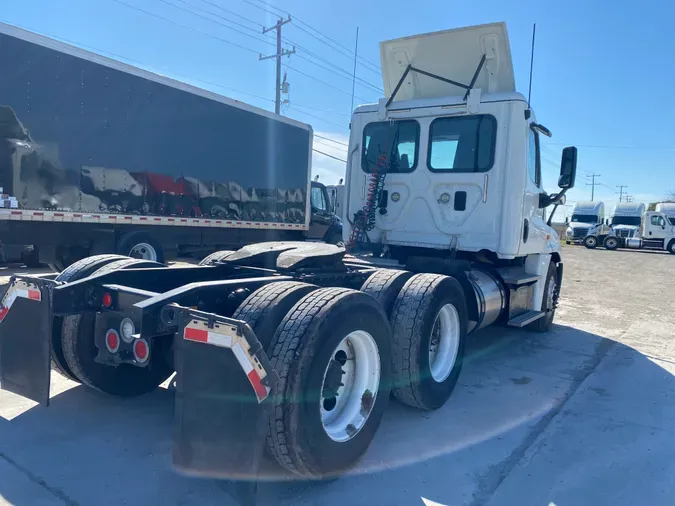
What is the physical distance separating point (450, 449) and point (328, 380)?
1151mm

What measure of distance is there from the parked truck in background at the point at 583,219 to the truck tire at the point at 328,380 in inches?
1398

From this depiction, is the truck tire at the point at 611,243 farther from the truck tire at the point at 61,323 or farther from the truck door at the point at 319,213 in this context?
the truck tire at the point at 61,323

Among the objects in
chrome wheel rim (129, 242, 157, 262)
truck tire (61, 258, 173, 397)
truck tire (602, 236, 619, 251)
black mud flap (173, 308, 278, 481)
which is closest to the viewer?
black mud flap (173, 308, 278, 481)

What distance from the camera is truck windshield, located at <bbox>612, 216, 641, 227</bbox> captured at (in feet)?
118

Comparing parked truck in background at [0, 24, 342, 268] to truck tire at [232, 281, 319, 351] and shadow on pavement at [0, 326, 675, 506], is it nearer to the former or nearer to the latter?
shadow on pavement at [0, 326, 675, 506]

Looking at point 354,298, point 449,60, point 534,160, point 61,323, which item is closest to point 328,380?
point 354,298

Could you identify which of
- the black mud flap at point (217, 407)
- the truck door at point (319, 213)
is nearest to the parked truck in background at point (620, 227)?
the truck door at point (319, 213)

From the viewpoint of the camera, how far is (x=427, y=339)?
13.0 ft

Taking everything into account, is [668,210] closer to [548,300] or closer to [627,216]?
[627,216]

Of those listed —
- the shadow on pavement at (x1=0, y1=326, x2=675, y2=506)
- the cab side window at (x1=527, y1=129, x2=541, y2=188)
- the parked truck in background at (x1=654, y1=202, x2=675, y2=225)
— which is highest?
the parked truck in background at (x1=654, y1=202, x2=675, y2=225)

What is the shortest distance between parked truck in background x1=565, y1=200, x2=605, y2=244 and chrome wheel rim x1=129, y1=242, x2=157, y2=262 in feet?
104

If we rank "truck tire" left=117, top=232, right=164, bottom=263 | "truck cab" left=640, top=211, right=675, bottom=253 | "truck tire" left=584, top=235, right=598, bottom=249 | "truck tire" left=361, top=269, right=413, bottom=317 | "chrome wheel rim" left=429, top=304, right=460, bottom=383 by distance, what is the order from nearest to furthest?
"truck tire" left=361, top=269, right=413, bottom=317 → "chrome wheel rim" left=429, top=304, right=460, bottom=383 → "truck tire" left=117, top=232, right=164, bottom=263 → "truck cab" left=640, top=211, right=675, bottom=253 → "truck tire" left=584, top=235, right=598, bottom=249

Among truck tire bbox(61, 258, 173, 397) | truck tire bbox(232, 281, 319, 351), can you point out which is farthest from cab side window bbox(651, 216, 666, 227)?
truck tire bbox(232, 281, 319, 351)

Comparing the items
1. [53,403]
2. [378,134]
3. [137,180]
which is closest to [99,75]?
[137,180]
